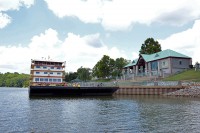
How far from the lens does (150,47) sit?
333 feet

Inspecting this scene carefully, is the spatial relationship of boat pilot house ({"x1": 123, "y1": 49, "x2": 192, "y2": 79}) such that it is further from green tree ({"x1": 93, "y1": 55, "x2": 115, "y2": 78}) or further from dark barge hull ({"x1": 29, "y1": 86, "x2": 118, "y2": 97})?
green tree ({"x1": 93, "y1": 55, "x2": 115, "y2": 78})

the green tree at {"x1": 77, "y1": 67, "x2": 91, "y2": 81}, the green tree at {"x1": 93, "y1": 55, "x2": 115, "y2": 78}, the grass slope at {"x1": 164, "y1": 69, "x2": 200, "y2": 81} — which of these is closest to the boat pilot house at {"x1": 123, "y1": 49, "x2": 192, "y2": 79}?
the grass slope at {"x1": 164, "y1": 69, "x2": 200, "y2": 81}

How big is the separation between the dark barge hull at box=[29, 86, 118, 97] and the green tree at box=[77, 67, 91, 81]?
76412 mm

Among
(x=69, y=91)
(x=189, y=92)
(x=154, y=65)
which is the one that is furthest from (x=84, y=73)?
(x=189, y=92)

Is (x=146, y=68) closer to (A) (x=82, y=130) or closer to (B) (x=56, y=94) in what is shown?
(B) (x=56, y=94)

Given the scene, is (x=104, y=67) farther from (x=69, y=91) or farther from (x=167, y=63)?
(x=69, y=91)

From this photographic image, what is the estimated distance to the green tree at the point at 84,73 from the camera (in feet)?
440

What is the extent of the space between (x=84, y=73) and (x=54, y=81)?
77597 millimetres

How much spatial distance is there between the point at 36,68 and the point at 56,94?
333 inches

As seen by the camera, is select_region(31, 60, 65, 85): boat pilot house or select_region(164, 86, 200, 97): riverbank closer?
select_region(164, 86, 200, 97): riverbank

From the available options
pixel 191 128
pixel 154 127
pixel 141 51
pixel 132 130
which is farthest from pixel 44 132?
pixel 141 51

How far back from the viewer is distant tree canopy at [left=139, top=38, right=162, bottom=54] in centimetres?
10097

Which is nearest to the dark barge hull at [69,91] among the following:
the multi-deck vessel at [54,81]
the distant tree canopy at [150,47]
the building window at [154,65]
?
the multi-deck vessel at [54,81]

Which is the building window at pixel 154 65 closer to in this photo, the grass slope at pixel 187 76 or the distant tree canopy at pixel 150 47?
the grass slope at pixel 187 76
